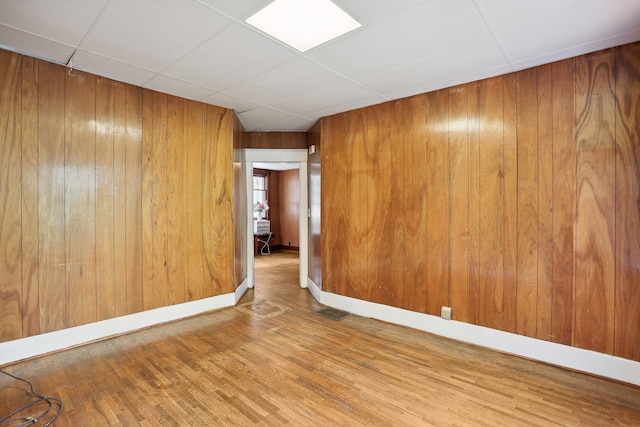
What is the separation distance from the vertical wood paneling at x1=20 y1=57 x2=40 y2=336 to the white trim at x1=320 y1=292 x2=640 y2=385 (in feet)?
10.3

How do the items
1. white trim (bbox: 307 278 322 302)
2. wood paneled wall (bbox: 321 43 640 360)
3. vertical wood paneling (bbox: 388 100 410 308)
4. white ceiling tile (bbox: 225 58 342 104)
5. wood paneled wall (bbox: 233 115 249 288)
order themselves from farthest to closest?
white trim (bbox: 307 278 322 302) < wood paneled wall (bbox: 233 115 249 288) < vertical wood paneling (bbox: 388 100 410 308) < white ceiling tile (bbox: 225 58 342 104) < wood paneled wall (bbox: 321 43 640 360)

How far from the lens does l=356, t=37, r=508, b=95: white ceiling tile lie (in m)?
2.35

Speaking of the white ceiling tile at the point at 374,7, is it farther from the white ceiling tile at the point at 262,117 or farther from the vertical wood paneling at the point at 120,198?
the vertical wood paneling at the point at 120,198

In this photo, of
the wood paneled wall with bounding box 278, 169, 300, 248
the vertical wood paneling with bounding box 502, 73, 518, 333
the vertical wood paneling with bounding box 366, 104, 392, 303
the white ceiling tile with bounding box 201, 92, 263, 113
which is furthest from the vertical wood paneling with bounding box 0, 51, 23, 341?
the wood paneled wall with bounding box 278, 169, 300, 248

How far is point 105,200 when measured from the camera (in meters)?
2.98

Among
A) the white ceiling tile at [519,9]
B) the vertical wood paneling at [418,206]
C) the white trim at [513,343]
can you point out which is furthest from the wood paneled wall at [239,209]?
the white ceiling tile at [519,9]

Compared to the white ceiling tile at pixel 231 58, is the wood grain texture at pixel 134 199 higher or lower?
lower

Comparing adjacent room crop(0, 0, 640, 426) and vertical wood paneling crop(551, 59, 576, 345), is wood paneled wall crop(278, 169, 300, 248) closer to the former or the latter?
adjacent room crop(0, 0, 640, 426)

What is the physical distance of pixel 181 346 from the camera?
2.81 m

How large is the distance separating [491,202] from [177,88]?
3.39 metres

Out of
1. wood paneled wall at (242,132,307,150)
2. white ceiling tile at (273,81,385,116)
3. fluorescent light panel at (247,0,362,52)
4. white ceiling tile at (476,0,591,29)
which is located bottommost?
wood paneled wall at (242,132,307,150)

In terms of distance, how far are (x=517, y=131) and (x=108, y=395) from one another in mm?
3858

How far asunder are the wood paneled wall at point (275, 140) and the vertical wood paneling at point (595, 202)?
3.50 meters

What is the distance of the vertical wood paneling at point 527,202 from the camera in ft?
8.61
